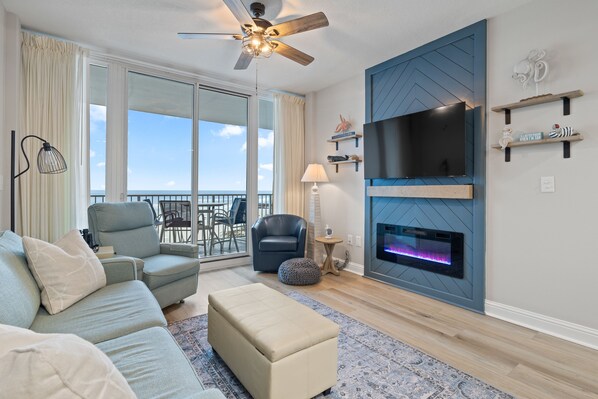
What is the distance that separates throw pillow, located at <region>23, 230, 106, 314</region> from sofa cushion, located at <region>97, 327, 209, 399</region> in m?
0.59

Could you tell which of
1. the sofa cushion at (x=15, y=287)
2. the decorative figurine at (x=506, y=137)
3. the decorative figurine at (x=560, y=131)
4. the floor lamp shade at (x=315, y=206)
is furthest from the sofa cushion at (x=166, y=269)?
the decorative figurine at (x=560, y=131)

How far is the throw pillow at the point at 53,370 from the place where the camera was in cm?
51

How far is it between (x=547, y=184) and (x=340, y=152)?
249cm

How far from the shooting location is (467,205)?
2.93 metres

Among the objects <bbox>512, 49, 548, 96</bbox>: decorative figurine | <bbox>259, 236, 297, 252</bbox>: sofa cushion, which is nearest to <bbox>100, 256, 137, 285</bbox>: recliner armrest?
<bbox>259, 236, 297, 252</bbox>: sofa cushion

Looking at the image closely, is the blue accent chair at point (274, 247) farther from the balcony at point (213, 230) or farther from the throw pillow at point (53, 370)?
the throw pillow at point (53, 370)

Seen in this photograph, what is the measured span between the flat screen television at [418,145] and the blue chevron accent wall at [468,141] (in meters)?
0.14

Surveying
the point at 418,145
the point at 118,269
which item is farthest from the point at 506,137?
the point at 118,269

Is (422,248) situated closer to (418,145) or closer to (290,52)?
(418,145)

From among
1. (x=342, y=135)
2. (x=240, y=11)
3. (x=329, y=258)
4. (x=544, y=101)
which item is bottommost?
(x=329, y=258)

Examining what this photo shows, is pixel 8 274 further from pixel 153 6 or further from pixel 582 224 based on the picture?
pixel 582 224

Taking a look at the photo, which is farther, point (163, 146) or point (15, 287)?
point (163, 146)

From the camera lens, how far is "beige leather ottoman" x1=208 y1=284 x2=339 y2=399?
1.45 meters

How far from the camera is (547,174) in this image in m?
2.42
